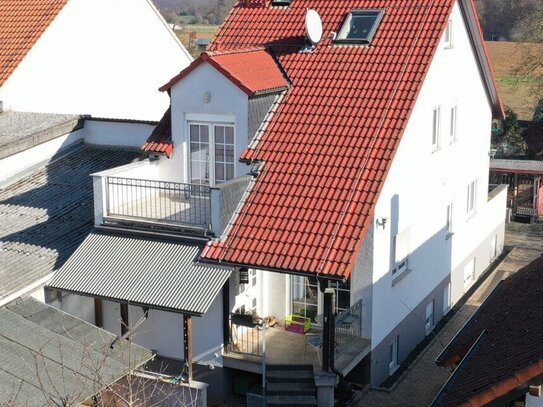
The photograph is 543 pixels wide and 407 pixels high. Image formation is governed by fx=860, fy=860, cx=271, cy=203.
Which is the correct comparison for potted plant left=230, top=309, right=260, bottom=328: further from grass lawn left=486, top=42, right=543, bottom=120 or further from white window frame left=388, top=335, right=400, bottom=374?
grass lawn left=486, top=42, right=543, bottom=120

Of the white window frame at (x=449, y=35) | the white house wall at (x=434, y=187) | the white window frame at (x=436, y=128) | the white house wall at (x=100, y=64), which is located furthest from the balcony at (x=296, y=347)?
the white house wall at (x=100, y=64)

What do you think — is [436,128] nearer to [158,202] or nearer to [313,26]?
[313,26]

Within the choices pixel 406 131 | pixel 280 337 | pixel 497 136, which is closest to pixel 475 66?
pixel 406 131

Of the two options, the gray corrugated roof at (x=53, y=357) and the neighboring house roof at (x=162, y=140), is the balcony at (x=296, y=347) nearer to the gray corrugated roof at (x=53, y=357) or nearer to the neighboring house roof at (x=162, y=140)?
the gray corrugated roof at (x=53, y=357)

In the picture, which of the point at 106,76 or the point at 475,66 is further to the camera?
the point at 106,76

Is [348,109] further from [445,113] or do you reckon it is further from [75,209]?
[75,209]

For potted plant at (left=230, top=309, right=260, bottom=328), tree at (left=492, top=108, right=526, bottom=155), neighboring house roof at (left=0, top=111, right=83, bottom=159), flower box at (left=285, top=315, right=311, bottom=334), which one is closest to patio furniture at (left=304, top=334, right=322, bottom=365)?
flower box at (left=285, top=315, right=311, bottom=334)
